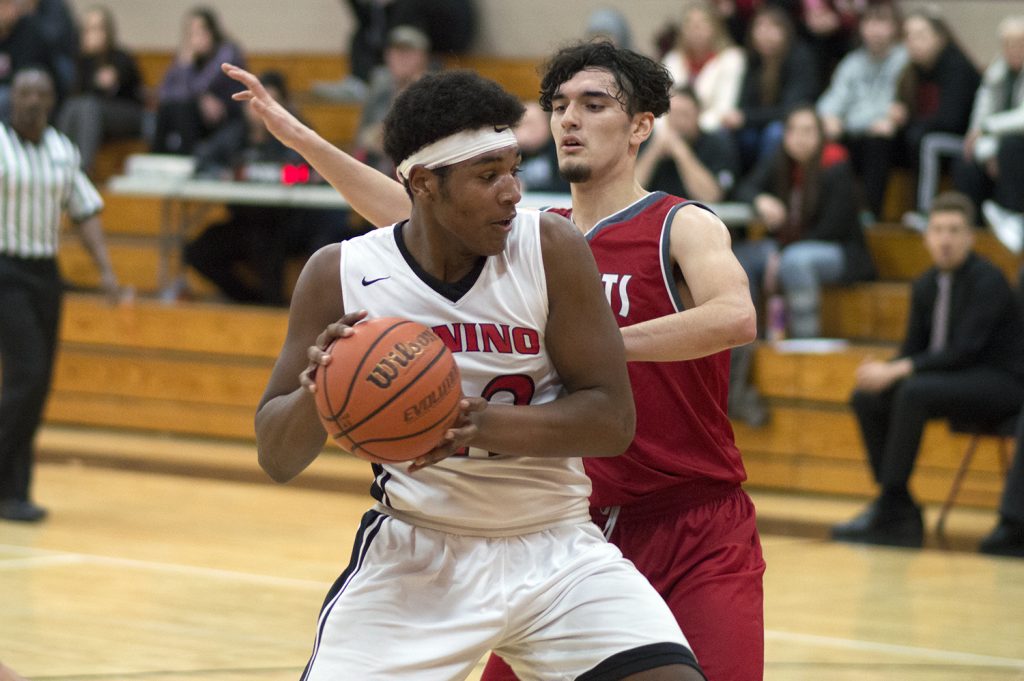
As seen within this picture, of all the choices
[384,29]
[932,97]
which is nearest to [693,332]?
[932,97]

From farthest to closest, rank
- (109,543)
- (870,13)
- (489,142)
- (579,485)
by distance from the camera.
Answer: (870,13) → (109,543) → (579,485) → (489,142)

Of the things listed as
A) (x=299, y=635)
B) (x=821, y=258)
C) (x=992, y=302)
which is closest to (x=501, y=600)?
(x=299, y=635)

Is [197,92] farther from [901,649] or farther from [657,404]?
[657,404]

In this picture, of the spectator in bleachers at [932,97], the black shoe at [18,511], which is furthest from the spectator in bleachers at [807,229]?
the black shoe at [18,511]

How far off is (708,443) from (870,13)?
23.9ft

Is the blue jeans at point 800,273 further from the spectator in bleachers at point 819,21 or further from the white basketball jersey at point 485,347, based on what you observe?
the white basketball jersey at point 485,347

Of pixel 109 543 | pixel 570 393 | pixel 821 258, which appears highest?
pixel 570 393

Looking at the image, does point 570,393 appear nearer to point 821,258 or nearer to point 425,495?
point 425,495

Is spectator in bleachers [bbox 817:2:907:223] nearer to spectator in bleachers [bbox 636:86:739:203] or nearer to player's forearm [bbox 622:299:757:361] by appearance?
spectator in bleachers [bbox 636:86:739:203]

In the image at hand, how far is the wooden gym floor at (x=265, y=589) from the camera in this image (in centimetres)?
546

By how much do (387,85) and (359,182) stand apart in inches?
303

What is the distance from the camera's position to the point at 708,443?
3.75 meters

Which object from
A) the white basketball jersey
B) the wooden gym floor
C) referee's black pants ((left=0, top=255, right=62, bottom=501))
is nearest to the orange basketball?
the white basketball jersey

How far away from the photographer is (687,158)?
9.66 m
